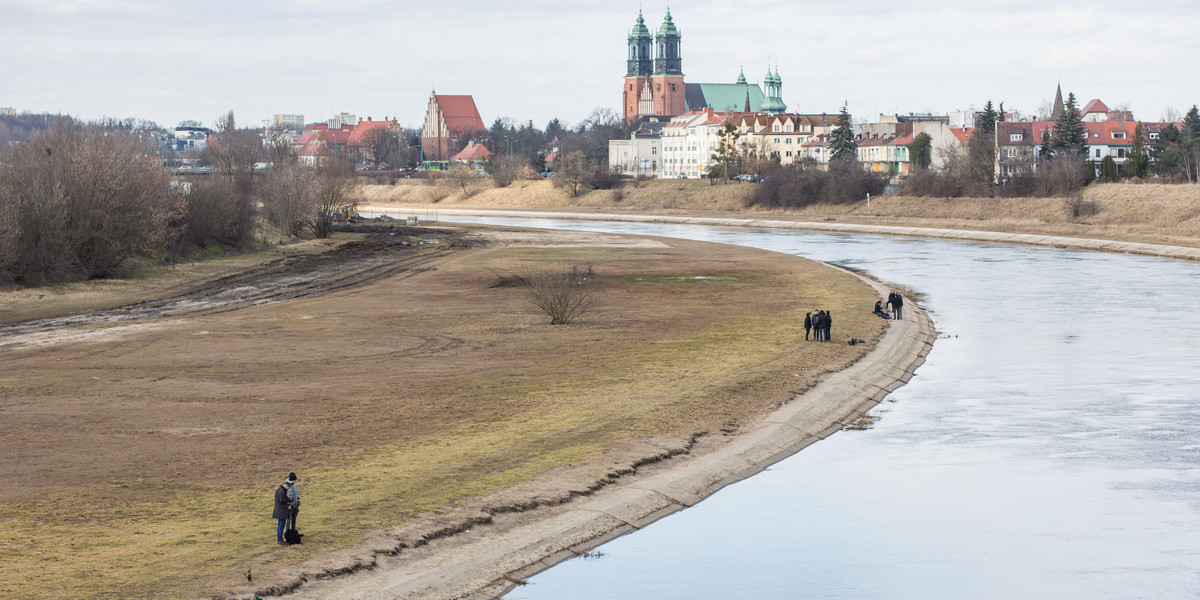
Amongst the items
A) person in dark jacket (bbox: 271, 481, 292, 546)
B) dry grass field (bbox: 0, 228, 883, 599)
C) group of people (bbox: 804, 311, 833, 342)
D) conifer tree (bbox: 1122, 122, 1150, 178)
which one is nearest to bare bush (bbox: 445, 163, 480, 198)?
conifer tree (bbox: 1122, 122, 1150, 178)

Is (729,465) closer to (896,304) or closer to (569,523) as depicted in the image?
(569,523)

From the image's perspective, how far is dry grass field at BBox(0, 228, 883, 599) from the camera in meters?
17.6

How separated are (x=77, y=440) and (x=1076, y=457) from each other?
20038mm

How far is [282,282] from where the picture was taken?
207ft

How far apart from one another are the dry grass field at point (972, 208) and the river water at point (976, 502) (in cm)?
5395

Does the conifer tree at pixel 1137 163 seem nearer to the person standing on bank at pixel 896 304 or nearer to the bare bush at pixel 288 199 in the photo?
the bare bush at pixel 288 199

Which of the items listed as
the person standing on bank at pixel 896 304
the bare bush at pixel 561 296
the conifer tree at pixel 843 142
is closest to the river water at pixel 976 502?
the person standing on bank at pixel 896 304

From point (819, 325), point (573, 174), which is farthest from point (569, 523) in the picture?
point (573, 174)

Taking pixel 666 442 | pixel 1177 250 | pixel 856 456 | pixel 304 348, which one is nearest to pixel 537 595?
pixel 666 442

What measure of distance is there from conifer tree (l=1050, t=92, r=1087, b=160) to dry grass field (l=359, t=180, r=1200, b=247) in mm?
17337

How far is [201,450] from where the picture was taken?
76.0 feet

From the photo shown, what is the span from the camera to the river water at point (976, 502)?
17.8 meters

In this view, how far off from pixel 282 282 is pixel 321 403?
36.4m

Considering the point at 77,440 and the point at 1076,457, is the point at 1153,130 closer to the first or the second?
the point at 1076,457
